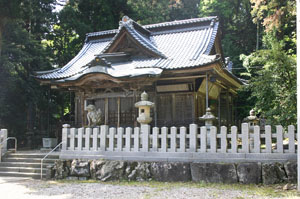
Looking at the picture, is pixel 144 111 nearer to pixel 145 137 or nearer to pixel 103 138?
pixel 145 137

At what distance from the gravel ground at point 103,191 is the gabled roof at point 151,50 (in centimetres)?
452

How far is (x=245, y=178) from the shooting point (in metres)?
7.75

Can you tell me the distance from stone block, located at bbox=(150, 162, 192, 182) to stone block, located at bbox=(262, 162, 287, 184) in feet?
6.52

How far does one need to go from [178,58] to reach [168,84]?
1.20 metres

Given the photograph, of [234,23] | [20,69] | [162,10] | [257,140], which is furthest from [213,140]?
Result: [162,10]

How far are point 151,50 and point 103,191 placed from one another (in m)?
7.28

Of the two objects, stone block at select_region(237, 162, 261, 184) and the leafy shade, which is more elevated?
the leafy shade

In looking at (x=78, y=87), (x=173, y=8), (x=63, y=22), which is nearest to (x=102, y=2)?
(x=63, y=22)

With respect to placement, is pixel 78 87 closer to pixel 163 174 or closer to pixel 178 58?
pixel 178 58

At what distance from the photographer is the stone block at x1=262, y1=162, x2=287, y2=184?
294 inches

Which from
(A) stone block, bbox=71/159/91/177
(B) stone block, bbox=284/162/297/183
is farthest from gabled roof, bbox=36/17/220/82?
(B) stone block, bbox=284/162/297/183

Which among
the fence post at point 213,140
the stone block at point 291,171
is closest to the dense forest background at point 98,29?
the stone block at point 291,171

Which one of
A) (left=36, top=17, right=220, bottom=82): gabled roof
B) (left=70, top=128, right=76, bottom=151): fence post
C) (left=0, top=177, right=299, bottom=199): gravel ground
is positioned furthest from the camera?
(left=36, top=17, right=220, bottom=82): gabled roof

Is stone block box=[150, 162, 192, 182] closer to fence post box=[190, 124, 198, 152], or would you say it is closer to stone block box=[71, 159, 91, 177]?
fence post box=[190, 124, 198, 152]
